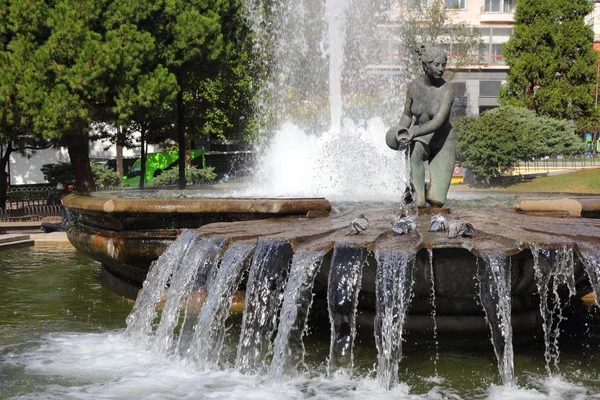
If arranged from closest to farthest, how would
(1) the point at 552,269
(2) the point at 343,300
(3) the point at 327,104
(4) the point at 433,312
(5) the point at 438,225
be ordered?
(1) the point at 552,269, (2) the point at 343,300, (5) the point at 438,225, (4) the point at 433,312, (3) the point at 327,104

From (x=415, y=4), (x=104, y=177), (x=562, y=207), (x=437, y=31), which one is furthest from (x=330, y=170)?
(x=415, y=4)

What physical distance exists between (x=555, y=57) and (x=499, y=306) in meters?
38.8

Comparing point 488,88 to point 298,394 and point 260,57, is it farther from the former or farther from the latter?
point 298,394

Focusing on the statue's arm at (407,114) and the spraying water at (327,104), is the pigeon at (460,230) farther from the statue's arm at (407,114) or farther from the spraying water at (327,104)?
the spraying water at (327,104)

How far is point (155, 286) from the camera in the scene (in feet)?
28.2

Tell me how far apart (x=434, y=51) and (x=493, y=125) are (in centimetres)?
2430

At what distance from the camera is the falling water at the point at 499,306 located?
6551 millimetres

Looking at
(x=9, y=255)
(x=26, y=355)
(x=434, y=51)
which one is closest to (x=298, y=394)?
(x=26, y=355)

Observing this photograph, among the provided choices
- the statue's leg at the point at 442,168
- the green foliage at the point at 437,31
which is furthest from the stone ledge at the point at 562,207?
the green foliage at the point at 437,31

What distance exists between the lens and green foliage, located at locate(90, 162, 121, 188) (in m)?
31.6

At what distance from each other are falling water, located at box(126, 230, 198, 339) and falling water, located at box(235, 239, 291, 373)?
1.07 meters

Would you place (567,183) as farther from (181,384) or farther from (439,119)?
(181,384)

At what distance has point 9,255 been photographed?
582 inches

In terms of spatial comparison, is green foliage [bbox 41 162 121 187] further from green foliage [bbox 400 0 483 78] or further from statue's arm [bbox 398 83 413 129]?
statue's arm [bbox 398 83 413 129]
